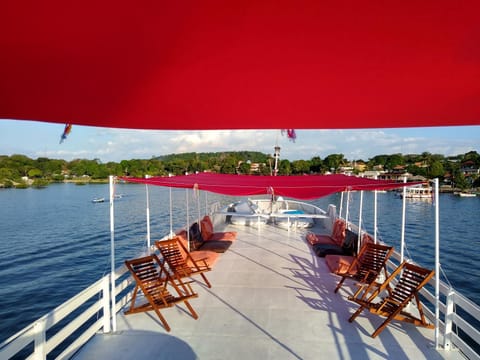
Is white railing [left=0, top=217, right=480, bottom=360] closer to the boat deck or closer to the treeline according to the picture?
the boat deck

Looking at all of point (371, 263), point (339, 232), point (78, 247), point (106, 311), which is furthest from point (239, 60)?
point (78, 247)

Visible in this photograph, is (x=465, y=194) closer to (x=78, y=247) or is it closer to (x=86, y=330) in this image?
(x=78, y=247)

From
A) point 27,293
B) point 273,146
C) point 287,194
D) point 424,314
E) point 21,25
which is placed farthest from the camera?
point 273,146

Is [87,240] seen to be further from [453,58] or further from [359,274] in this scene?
[453,58]

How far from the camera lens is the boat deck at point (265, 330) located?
3459mm

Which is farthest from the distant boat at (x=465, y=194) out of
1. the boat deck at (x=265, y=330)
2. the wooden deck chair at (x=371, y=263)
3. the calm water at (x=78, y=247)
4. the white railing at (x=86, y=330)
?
the white railing at (x=86, y=330)

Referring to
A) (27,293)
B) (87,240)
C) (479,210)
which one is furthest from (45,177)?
(479,210)

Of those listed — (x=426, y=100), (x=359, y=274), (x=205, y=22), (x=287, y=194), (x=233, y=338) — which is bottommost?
(x=233, y=338)

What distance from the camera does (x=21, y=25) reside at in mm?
719

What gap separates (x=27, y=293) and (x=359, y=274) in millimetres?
10620

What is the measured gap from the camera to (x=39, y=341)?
9.21 feet

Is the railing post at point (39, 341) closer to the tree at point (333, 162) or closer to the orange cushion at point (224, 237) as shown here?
the orange cushion at point (224, 237)

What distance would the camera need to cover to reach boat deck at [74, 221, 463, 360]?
11.3 feet

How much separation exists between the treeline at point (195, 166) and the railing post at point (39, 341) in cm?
4613
